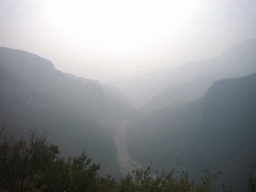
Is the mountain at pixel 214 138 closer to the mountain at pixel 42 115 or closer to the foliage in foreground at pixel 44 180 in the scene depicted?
the mountain at pixel 42 115

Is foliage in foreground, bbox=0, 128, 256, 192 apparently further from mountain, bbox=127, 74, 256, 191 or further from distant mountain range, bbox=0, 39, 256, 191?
mountain, bbox=127, 74, 256, 191

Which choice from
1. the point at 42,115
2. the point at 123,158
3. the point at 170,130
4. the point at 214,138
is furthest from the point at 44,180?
the point at 170,130

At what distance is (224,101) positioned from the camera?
1526 inches

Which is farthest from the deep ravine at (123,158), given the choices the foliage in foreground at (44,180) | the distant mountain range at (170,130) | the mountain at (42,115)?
the foliage in foreground at (44,180)

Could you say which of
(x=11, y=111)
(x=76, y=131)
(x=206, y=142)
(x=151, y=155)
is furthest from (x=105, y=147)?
(x=206, y=142)

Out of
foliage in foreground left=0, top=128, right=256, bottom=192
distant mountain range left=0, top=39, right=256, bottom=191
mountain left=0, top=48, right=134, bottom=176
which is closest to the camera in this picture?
foliage in foreground left=0, top=128, right=256, bottom=192

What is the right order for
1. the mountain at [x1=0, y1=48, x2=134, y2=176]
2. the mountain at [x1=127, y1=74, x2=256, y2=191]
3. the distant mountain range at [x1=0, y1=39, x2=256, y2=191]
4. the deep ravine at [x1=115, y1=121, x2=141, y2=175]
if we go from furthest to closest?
the deep ravine at [x1=115, y1=121, x2=141, y2=175]
the mountain at [x1=0, y1=48, x2=134, y2=176]
the distant mountain range at [x1=0, y1=39, x2=256, y2=191]
the mountain at [x1=127, y1=74, x2=256, y2=191]

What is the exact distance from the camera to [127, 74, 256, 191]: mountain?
2781cm

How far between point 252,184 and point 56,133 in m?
40.5

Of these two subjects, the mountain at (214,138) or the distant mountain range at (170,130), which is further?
the distant mountain range at (170,130)

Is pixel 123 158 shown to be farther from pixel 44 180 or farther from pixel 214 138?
pixel 44 180

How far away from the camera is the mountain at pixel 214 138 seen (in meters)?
27.8

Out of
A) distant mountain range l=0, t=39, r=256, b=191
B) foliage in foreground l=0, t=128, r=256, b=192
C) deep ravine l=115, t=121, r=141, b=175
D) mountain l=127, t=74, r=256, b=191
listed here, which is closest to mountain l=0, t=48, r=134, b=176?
distant mountain range l=0, t=39, r=256, b=191

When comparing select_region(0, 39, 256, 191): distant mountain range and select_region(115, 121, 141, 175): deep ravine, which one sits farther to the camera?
select_region(115, 121, 141, 175): deep ravine
